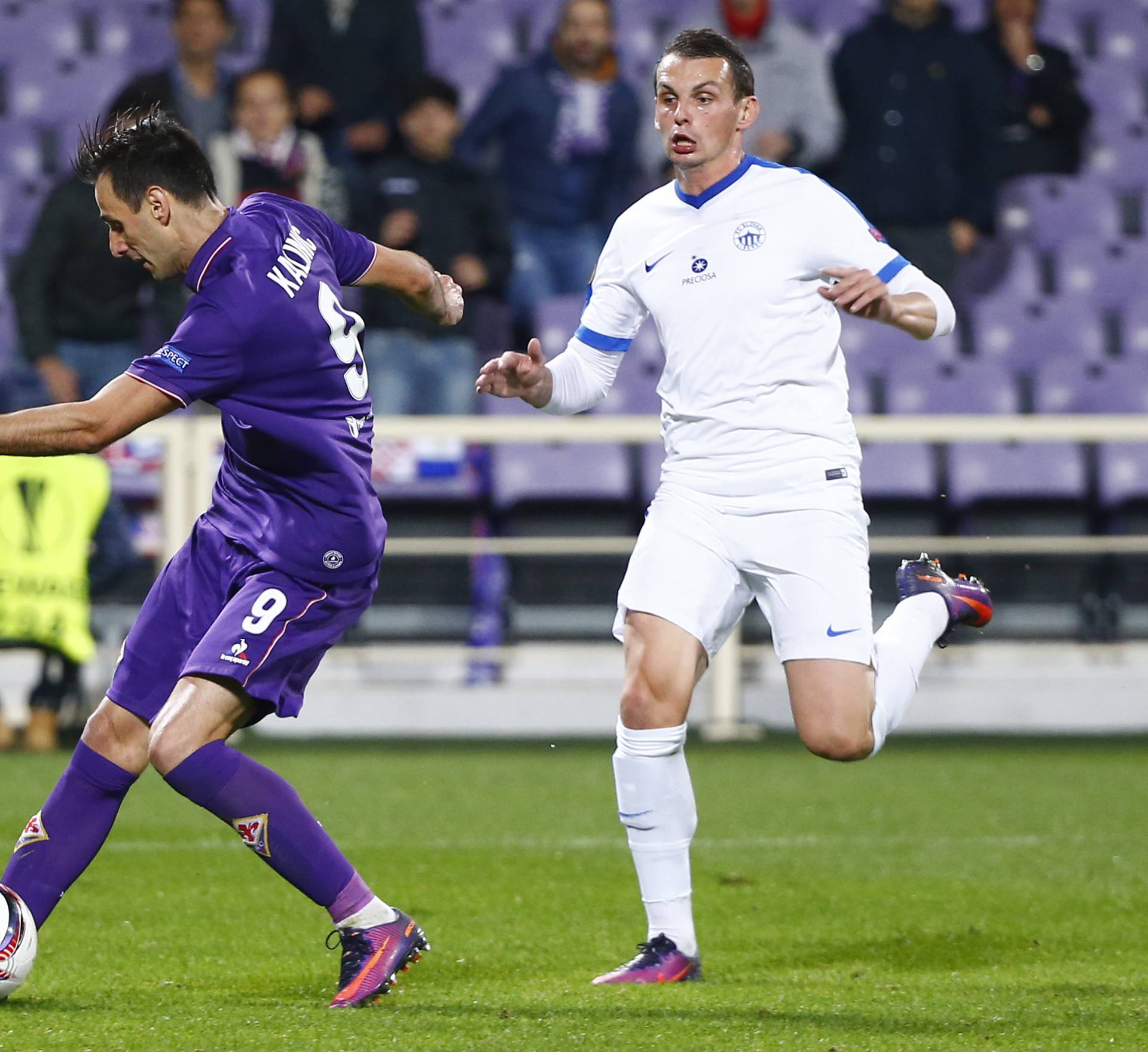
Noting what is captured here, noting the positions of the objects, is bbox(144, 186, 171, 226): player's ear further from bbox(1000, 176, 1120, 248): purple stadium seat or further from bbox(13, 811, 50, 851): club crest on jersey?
bbox(1000, 176, 1120, 248): purple stadium seat

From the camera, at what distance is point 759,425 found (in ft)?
13.5

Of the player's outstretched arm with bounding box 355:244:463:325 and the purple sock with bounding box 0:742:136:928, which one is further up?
the player's outstretched arm with bounding box 355:244:463:325

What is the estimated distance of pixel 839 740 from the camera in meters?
4.05

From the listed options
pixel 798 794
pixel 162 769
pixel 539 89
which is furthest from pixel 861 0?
pixel 162 769

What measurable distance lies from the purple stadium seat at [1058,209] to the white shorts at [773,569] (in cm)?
775

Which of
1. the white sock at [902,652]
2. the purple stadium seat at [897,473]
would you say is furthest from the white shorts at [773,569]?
the purple stadium seat at [897,473]

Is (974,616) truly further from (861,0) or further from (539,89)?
(861,0)

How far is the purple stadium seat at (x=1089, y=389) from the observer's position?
35.2ft

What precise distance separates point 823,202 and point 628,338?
0.59 meters

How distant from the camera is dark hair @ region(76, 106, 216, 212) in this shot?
3.65 metres

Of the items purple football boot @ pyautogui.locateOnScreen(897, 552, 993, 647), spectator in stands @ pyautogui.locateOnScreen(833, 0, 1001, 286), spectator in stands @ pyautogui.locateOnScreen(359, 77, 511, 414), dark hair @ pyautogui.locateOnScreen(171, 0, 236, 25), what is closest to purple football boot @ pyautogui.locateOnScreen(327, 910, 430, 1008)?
purple football boot @ pyautogui.locateOnScreen(897, 552, 993, 647)

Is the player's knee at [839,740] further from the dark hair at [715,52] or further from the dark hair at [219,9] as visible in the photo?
the dark hair at [219,9]

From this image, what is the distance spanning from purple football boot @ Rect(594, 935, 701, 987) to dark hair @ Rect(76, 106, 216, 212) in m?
1.80

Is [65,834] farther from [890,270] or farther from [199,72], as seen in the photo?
[199,72]
